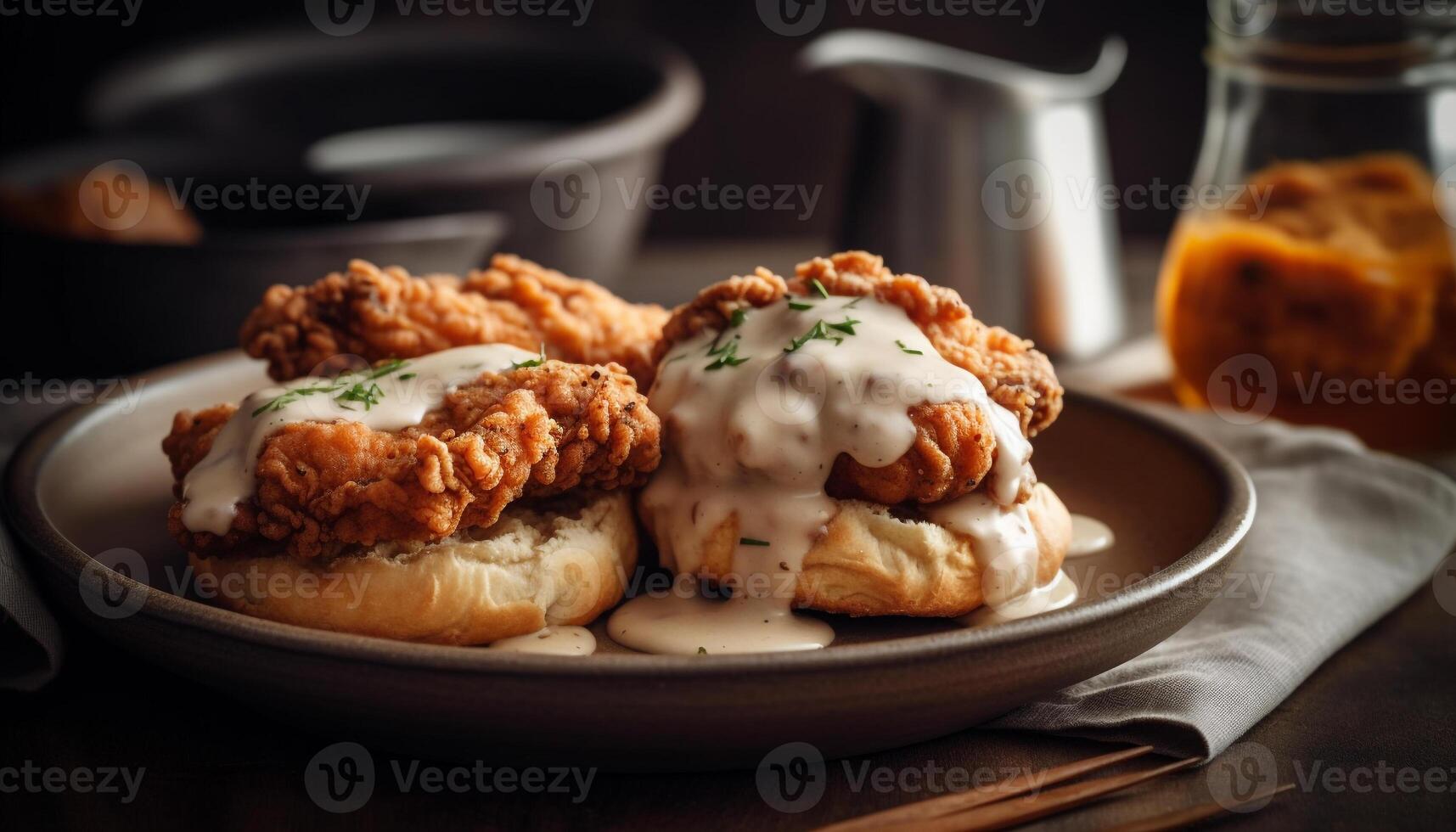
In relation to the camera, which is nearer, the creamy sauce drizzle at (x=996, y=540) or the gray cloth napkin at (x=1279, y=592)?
the gray cloth napkin at (x=1279, y=592)

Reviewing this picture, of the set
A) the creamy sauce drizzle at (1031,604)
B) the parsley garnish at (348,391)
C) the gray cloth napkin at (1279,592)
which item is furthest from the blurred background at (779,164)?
the creamy sauce drizzle at (1031,604)

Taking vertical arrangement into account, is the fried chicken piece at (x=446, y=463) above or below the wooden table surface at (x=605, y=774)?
above

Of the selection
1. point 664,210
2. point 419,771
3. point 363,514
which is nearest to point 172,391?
point 363,514

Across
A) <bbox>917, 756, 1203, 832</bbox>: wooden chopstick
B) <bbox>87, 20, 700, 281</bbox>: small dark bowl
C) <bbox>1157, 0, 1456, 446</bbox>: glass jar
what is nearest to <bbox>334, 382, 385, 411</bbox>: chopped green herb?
<bbox>917, 756, 1203, 832</bbox>: wooden chopstick

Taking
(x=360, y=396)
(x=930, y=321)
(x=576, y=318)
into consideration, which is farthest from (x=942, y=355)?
(x=360, y=396)

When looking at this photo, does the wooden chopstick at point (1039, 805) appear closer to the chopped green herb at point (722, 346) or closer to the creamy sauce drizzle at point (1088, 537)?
the creamy sauce drizzle at point (1088, 537)

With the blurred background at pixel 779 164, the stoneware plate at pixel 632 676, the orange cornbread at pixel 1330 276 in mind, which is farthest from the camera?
the blurred background at pixel 779 164

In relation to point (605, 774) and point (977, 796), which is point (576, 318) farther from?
point (977, 796)
